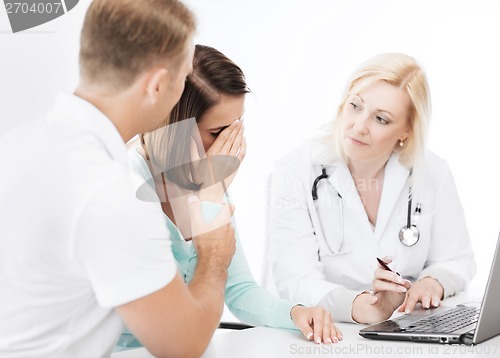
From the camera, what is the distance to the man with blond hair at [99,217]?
0.91 meters

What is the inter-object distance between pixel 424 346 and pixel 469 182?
2012mm

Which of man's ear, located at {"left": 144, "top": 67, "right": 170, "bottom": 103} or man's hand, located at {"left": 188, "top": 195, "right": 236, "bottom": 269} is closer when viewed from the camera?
man's ear, located at {"left": 144, "top": 67, "right": 170, "bottom": 103}

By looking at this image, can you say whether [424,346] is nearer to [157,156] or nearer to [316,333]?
[316,333]

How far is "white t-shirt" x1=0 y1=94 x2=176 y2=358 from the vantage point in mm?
905

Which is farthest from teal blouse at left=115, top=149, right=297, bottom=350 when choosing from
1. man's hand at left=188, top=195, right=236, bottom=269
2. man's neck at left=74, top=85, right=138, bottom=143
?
man's neck at left=74, top=85, right=138, bottom=143

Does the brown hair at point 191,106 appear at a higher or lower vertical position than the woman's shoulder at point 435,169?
higher

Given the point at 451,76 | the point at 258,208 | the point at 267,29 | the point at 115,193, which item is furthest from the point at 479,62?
the point at 115,193

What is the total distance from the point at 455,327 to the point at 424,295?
36 cm

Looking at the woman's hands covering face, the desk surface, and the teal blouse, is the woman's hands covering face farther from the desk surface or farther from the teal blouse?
the desk surface

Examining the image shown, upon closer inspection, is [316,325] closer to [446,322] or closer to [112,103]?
[446,322]

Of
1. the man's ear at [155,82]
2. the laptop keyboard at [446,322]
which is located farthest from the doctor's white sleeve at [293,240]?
the man's ear at [155,82]

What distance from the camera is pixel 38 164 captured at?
93 cm

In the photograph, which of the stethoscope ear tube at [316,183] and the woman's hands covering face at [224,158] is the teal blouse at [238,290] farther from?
the stethoscope ear tube at [316,183]

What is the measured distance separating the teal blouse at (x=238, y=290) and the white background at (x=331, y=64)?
1458 mm
